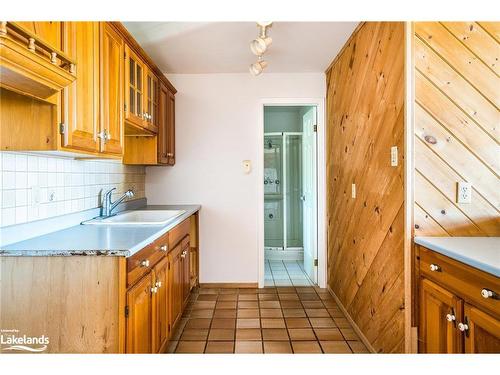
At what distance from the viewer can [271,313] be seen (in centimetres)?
288

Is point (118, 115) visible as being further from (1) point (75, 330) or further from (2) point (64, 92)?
(1) point (75, 330)

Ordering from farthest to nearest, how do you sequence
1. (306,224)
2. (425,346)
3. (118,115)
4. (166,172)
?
(306,224) → (166,172) → (118,115) → (425,346)

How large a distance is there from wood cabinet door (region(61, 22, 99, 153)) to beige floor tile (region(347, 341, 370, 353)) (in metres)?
2.16

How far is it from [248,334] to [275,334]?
0.21m

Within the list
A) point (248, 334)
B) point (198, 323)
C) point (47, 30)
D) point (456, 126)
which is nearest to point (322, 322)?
point (248, 334)

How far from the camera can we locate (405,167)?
1.72 metres

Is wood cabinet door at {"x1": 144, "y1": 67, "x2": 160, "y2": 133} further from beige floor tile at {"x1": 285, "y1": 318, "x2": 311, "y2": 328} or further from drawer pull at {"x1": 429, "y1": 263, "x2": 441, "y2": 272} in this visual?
drawer pull at {"x1": 429, "y1": 263, "x2": 441, "y2": 272}

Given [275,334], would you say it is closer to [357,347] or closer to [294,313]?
[294,313]

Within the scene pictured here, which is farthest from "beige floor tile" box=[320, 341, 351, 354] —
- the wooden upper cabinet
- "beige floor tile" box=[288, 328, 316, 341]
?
the wooden upper cabinet

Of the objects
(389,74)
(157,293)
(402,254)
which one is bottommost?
(157,293)

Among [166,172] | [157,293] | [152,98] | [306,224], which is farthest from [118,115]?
[306,224]

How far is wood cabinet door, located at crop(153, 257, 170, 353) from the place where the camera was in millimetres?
1897

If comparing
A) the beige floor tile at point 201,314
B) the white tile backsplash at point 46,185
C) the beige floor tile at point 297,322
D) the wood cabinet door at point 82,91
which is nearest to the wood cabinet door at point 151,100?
the white tile backsplash at point 46,185

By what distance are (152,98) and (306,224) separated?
2453 mm
